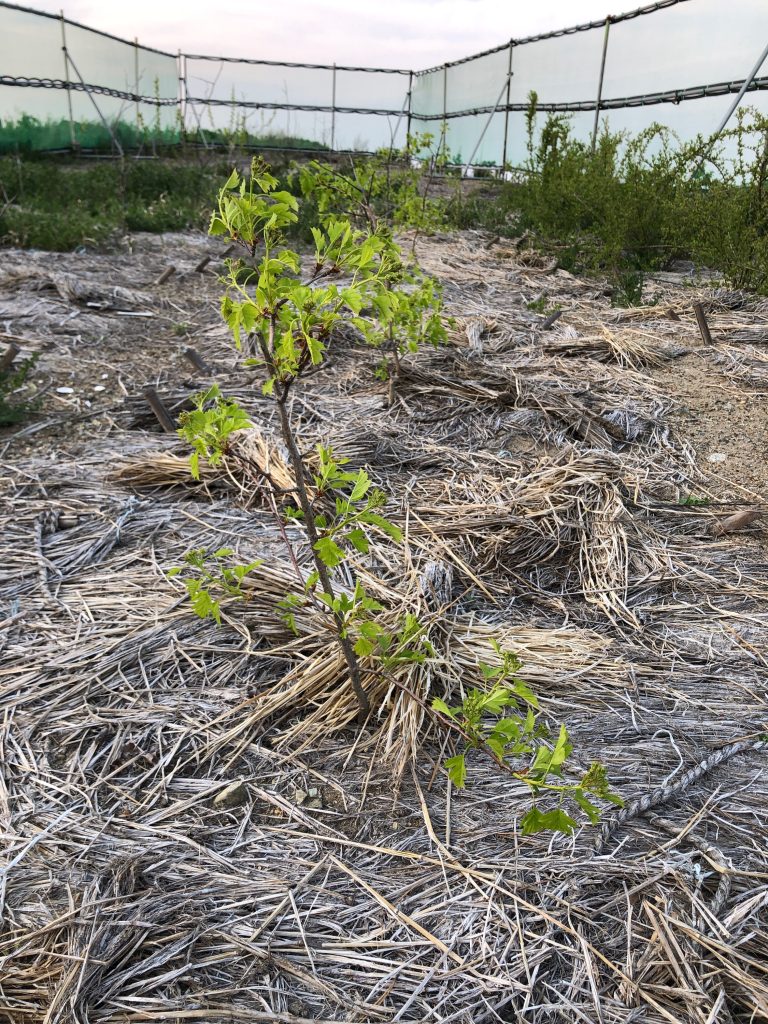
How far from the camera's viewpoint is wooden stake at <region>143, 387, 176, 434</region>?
3.61 metres

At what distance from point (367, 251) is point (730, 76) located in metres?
8.85

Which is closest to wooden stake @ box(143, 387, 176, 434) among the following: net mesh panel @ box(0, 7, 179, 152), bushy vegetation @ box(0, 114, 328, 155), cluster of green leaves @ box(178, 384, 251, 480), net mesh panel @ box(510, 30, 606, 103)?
cluster of green leaves @ box(178, 384, 251, 480)

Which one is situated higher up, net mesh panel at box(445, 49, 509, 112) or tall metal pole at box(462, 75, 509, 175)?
net mesh panel at box(445, 49, 509, 112)

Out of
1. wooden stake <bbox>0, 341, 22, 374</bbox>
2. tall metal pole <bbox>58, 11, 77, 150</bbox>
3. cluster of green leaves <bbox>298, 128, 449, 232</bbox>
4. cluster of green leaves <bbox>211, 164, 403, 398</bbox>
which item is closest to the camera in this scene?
cluster of green leaves <bbox>211, 164, 403, 398</bbox>

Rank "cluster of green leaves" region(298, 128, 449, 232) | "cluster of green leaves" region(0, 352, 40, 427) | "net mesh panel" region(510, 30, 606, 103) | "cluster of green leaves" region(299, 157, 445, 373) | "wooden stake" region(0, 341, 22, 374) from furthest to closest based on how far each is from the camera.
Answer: "net mesh panel" region(510, 30, 606, 103) → "wooden stake" region(0, 341, 22, 374) → "cluster of green leaves" region(0, 352, 40, 427) → "cluster of green leaves" region(298, 128, 449, 232) → "cluster of green leaves" region(299, 157, 445, 373)

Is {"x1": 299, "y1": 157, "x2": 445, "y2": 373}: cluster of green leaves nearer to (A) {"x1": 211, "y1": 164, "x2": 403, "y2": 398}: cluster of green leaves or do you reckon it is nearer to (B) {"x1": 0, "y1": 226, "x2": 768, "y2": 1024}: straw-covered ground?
(B) {"x1": 0, "y1": 226, "x2": 768, "y2": 1024}: straw-covered ground

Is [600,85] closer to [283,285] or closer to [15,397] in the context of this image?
[15,397]

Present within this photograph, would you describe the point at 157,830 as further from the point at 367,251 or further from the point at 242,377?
the point at 242,377

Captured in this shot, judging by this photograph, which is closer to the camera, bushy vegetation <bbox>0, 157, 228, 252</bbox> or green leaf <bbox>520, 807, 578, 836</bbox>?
green leaf <bbox>520, 807, 578, 836</bbox>

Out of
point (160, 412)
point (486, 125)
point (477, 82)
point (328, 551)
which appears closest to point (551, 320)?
point (160, 412)

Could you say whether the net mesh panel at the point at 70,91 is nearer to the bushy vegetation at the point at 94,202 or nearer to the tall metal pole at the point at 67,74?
the tall metal pole at the point at 67,74

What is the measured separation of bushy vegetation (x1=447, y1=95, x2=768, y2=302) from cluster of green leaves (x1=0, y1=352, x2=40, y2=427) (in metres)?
4.62

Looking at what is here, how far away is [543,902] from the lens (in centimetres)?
155

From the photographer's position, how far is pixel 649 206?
7566mm
